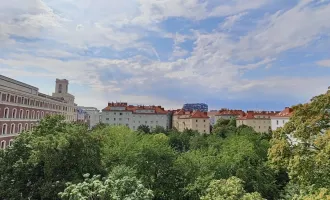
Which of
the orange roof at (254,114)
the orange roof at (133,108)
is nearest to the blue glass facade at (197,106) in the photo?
the orange roof at (254,114)

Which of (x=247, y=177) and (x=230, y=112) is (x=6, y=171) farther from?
(x=230, y=112)

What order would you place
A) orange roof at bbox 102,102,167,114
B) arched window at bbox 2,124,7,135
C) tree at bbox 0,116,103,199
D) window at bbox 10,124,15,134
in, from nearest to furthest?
tree at bbox 0,116,103,199 < arched window at bbox 2,124,7,135 < window at bbox 10,124,15,134 < orange roof at bbox 102,102,167,114

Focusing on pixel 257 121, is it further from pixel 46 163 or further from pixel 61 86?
pixel 46 163

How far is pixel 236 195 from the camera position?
1159cm

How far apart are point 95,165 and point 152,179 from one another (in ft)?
17.4

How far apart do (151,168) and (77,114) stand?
246ft

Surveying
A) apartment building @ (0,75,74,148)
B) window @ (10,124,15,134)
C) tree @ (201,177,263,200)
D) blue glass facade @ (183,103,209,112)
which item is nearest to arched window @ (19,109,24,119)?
apartment building @ (0,75,74,148)

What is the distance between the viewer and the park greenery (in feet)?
39.1

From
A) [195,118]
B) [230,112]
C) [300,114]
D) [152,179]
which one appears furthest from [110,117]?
[300,114]

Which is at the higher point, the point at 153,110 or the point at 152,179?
the point at 153,110

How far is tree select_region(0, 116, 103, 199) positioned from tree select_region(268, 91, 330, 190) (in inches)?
451

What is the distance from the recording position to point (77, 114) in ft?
295

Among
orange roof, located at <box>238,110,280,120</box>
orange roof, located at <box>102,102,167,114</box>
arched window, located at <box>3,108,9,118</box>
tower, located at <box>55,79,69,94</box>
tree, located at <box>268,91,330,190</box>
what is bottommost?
tree, located at <box>268,91,330,190</box>

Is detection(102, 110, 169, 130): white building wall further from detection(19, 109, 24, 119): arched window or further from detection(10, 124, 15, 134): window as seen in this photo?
detection(10, 124, 15, 134): window
